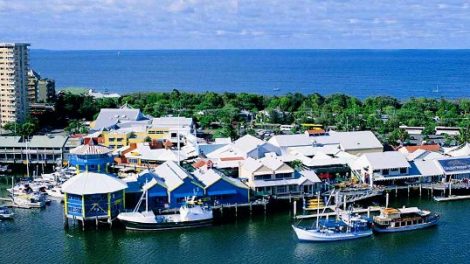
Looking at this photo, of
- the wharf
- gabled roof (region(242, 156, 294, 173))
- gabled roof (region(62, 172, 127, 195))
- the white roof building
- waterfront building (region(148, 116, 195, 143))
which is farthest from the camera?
waterfront building (region(148, 116, 195, 143))

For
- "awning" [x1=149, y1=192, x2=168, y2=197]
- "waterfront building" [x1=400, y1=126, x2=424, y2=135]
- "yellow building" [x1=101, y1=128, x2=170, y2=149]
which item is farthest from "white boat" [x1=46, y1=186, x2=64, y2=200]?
"waterfront building" [x1=400, y1=126, x2=424, y2=135]

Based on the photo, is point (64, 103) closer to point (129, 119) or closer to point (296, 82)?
point (129, 119)

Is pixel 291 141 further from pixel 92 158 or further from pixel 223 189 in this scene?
pixel 92 158

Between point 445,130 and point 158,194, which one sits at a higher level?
point 445,130

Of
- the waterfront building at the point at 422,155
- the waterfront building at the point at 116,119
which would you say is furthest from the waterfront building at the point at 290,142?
the waterfront building at the point at 116,119

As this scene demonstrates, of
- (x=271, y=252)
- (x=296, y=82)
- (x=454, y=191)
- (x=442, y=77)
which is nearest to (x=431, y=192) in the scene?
(x=454, y=191)

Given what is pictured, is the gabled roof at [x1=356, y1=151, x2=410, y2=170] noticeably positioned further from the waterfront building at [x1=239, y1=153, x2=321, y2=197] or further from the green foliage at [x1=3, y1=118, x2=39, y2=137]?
the green foliage at [x1=3, y1=118, x2=39, y2=137]

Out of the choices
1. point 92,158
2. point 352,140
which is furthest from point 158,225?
point 352,140
